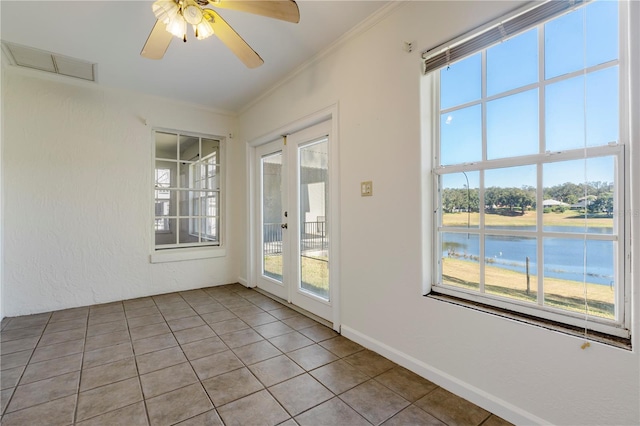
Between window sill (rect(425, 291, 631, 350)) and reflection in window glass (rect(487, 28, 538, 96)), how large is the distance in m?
1.31

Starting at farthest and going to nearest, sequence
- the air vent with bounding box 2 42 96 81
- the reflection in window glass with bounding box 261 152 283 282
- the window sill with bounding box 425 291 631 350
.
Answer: the reflection in window glass with bounding box 261 152 283 282 → the air vent with bounding box 2 42 96 81 → the window sill with bounding box 425 291 631 350

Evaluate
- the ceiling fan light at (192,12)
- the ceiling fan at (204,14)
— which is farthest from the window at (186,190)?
the ceiling fan light at (192,12)

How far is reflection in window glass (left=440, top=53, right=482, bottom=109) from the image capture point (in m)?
1.82

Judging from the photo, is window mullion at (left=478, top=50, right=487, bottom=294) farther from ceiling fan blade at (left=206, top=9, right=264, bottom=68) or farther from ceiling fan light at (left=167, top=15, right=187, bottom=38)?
ceiling fan light at (left=167, top=15, right=187, bottom=38)

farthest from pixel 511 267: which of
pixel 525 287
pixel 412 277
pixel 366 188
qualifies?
pixel 366 188

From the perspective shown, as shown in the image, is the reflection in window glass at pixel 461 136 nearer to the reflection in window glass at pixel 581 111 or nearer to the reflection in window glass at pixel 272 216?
the reflection in window glass at pixel 581 111

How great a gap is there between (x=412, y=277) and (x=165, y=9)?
2364mm

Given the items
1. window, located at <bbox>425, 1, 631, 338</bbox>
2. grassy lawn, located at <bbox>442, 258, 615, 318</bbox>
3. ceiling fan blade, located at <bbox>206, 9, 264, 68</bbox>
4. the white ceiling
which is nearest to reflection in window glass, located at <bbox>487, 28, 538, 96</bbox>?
window, located at <bbox>425, 1, 631, 338</bbox>

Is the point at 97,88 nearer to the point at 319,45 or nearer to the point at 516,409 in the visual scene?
the point at 319,45

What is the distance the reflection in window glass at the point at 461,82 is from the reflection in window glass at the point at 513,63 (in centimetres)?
7

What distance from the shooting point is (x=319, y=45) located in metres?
2.66

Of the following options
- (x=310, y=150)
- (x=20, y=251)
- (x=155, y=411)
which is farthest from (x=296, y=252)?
(x=20, y=251)

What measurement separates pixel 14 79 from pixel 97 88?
2.36 feet

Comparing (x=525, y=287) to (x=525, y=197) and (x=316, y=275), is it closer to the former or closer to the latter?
(x=525, y=197)
